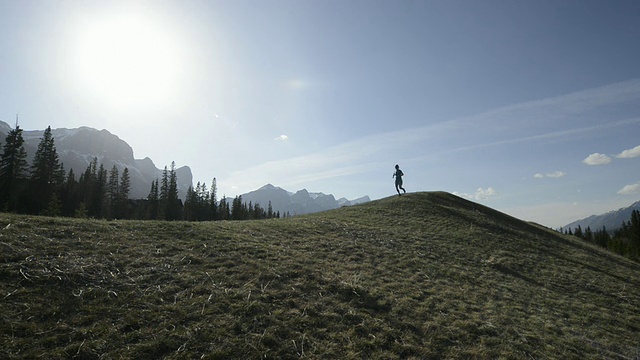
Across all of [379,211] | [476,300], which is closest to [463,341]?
[476,300]

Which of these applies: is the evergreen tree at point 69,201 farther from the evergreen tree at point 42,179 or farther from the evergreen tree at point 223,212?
the evergreen tree at point 223,212

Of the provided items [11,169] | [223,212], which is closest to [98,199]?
[11,169]

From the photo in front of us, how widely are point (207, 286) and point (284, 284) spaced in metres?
2.54

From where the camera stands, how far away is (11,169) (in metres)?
50.2

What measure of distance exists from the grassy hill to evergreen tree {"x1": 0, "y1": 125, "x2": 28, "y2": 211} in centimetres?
5464

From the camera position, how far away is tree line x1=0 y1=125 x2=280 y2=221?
168ft

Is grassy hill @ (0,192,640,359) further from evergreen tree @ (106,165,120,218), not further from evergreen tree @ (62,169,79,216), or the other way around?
evergreen tree @ (106,165,120,218)

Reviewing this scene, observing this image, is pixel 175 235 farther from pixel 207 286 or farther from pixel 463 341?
pixel 463 341

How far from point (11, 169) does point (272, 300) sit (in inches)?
2597

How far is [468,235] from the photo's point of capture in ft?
76.5

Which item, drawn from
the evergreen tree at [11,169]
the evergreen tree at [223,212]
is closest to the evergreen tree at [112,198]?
the evergreen tree at [11,169]

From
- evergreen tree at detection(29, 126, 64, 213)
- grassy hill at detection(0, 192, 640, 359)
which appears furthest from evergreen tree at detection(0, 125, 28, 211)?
grassy hill at detection(0, 192, 640, 359)

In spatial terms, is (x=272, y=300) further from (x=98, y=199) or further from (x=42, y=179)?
(x=98, y=199)

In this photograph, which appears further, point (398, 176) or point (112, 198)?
point (112, 198)
